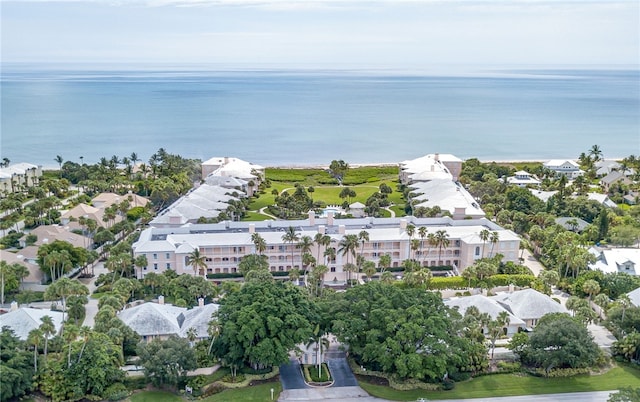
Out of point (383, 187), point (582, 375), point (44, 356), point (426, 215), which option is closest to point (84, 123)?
point (383, 187)

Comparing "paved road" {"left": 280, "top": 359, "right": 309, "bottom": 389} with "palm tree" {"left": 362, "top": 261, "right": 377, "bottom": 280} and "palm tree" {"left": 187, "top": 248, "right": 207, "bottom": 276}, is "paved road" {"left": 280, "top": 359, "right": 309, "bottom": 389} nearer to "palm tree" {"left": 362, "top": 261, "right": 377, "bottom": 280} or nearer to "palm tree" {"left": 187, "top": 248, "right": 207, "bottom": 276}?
"palm tree" {"left": 362, "top": 261, "right": 377, "bottom": 280}

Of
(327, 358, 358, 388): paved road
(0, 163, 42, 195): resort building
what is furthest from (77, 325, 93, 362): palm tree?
(0, 163, 42, 195): resort building

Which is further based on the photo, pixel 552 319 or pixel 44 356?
pixel 552 319

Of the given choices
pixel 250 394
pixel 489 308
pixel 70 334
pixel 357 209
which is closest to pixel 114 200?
pixel 357 209

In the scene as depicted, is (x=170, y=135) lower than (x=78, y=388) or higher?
higher

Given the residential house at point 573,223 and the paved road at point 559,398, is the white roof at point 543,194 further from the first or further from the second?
the paved road at point 559,398

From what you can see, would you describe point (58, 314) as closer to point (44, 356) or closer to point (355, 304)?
point (44, 356)

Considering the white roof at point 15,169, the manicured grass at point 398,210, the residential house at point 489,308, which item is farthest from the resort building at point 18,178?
the residential house at point 489,308

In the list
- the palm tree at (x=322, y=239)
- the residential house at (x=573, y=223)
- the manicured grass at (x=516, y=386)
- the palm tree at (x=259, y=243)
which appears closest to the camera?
the manicured grass at (x=516, y=386)
